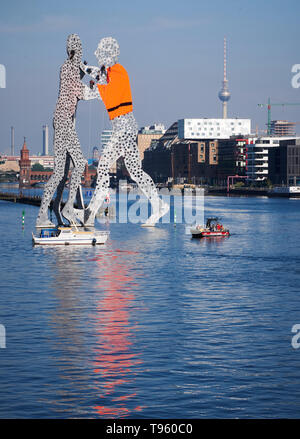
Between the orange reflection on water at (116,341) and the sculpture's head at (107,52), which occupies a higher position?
the sculpture's head at (107,52)

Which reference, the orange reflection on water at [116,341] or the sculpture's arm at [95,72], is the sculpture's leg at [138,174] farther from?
the orange reflection on water at [116,341]

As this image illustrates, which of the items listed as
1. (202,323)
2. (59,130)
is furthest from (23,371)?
(59,130)

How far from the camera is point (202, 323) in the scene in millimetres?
40906

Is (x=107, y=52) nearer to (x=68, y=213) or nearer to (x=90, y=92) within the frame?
(x=90, y=92)

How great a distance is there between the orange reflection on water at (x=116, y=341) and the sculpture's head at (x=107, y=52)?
104 feet

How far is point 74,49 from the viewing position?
281ft

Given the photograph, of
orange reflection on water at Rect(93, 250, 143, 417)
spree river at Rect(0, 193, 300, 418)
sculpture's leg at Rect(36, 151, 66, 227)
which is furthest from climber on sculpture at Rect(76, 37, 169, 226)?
orange reflection on water at Rect(93, 250, 143, 417)

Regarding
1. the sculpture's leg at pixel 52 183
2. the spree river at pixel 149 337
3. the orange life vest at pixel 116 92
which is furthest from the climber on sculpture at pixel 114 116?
the spree river at pixel 149 337

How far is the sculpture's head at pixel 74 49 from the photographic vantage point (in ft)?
281

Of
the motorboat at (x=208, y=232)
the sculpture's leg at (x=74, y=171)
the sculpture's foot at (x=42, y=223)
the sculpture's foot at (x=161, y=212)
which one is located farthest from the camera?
the sculpture's foot at (x=161, y=212)

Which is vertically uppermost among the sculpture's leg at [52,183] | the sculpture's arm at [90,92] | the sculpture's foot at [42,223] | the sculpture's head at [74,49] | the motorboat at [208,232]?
the sculpture's head at [74,49]

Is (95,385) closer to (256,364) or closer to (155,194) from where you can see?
(256,364)
